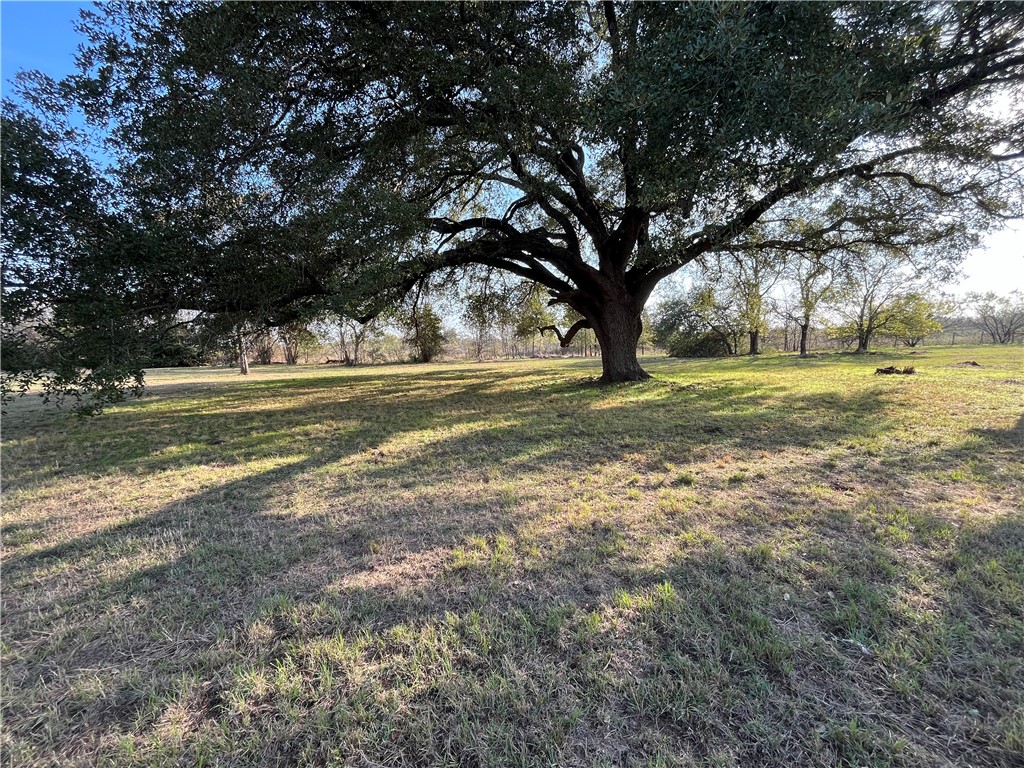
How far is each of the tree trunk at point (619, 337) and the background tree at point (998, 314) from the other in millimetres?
49802

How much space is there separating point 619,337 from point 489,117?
248 inches

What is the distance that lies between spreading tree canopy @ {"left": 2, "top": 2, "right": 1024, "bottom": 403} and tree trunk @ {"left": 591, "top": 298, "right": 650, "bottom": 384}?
3.03 metres

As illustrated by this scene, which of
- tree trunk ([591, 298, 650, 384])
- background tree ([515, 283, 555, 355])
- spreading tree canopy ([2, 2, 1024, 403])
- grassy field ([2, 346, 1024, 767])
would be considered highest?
spreading tree canopy ([2, 2, 1024, 403])

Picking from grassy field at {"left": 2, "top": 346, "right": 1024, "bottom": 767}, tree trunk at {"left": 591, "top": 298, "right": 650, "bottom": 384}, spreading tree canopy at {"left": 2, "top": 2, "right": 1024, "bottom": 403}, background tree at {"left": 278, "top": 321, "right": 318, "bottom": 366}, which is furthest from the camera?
tree trunk at {"left": 591, "top": 298, "right": 650, "bottom": 384}

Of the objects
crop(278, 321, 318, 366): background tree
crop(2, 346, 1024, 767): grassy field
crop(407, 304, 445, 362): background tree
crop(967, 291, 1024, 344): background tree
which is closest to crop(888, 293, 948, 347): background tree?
crop(967, 291, 1024, 344): background tree

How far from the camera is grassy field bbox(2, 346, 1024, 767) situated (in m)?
1.40

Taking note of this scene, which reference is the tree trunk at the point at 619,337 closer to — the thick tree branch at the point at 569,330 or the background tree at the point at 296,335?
the thick tree branch at the point at 569,330

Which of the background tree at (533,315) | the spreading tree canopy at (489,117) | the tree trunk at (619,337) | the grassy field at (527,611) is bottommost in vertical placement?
the grassy field at (527,611)

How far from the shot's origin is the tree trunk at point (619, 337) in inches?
416

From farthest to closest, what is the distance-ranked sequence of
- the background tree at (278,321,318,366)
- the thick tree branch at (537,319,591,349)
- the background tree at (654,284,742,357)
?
the background tree at (654,284,742,357) → the thick tree branch at (537,319,591,349) → the background tree at (278,321,318,366)

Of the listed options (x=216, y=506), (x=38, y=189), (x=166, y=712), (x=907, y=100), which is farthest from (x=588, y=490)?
(x=38, y=189)

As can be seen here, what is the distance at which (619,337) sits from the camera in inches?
423

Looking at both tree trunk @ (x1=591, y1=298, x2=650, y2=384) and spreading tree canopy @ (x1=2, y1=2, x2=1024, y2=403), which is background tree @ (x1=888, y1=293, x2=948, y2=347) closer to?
spreading tree canopy @ (x1=2, y1=2, x2=1024, y2=403)

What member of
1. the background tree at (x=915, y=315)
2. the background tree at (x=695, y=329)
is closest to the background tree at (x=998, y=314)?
the background tree at (x=915, y=315)
